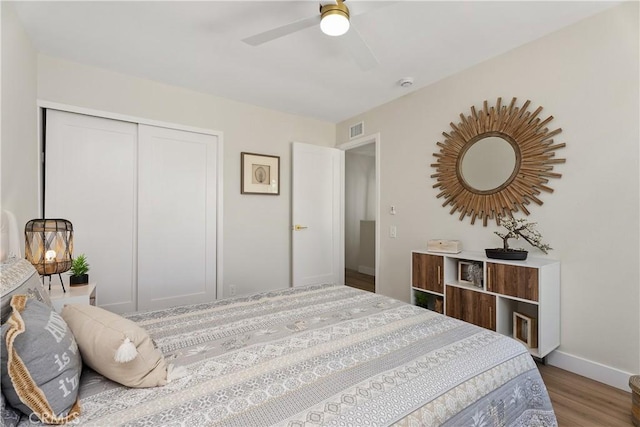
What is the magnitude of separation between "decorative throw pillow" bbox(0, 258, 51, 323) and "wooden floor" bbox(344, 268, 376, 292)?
12.8 feet

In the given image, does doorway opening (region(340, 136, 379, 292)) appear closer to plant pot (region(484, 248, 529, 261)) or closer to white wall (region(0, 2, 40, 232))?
plant pot (region(484, 248, 529, 261))

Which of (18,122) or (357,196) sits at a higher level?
(18,122)

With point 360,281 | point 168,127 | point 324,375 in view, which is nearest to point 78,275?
point 168,127

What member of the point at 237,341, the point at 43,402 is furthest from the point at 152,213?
the point at 43,402

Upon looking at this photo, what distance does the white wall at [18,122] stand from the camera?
1.81 m

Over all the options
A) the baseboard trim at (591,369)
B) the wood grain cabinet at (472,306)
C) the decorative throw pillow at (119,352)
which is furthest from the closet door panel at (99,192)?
the baseboard trim at (591,369)

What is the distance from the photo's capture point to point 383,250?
3615 millimetres

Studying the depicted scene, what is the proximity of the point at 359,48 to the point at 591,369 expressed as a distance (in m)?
2.73

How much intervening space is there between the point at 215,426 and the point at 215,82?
3.10 m

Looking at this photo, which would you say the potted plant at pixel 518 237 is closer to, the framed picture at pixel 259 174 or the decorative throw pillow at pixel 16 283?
the framed picture at pixel 259 174

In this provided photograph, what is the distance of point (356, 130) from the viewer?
13.2 ft

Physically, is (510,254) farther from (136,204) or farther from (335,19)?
(136,204)

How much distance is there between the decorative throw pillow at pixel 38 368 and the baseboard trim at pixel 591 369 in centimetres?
289

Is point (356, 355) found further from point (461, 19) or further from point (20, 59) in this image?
point (20, 59)
